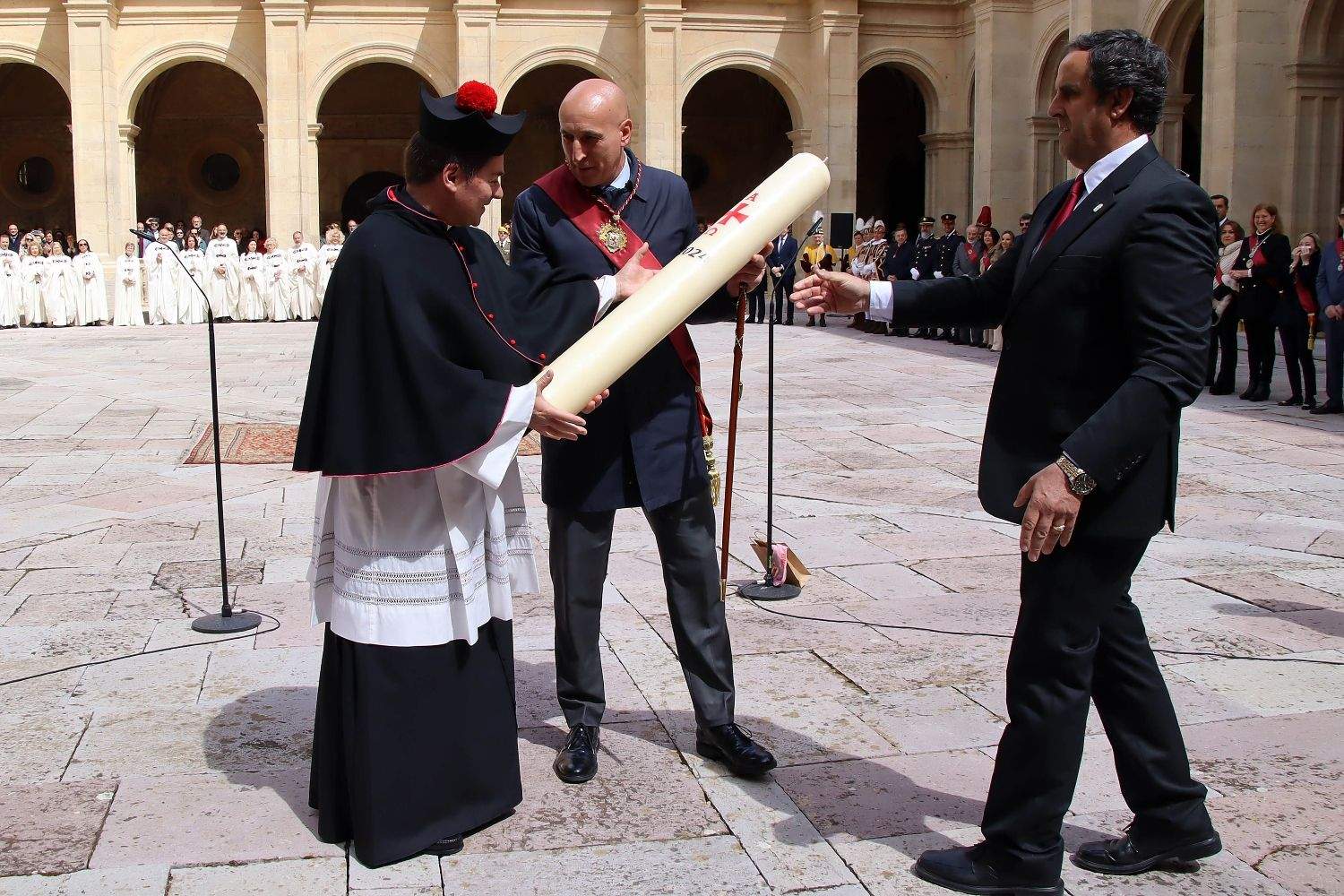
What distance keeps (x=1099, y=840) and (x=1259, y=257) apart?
31.7 feet

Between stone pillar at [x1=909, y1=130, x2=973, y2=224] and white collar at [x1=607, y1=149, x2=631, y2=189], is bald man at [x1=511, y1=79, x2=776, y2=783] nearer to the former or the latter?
white collar at [x1=607, y1=149, x2=631, y2=189]

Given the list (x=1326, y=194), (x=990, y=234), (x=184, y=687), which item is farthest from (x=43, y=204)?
(x=184, y=687)

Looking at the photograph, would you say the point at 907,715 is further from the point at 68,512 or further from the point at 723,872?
the point at 68,512

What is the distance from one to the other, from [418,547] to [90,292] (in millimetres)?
22785

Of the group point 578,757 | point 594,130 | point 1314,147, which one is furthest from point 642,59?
point 578,757

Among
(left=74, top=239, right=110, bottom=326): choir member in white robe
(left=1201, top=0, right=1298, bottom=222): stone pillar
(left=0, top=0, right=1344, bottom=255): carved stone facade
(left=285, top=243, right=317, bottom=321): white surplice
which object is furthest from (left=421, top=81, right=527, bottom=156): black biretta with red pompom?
(left=74, top=239, right=110, bottom=326): choir member in white robe

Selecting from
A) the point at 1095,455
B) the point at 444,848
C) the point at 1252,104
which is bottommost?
the point at 444,848

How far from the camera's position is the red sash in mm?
3795

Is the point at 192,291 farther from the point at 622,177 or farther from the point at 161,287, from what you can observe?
the point at 622,177

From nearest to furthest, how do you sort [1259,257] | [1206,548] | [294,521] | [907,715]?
[907,715] → [1206,548] → [294,521] → [1259,257]

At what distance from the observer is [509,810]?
11.4 ft

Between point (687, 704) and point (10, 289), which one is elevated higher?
point (10, 289)

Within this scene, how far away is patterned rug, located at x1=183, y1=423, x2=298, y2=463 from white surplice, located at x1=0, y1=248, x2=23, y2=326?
14.8 m

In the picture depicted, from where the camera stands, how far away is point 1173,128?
20.7 metres
